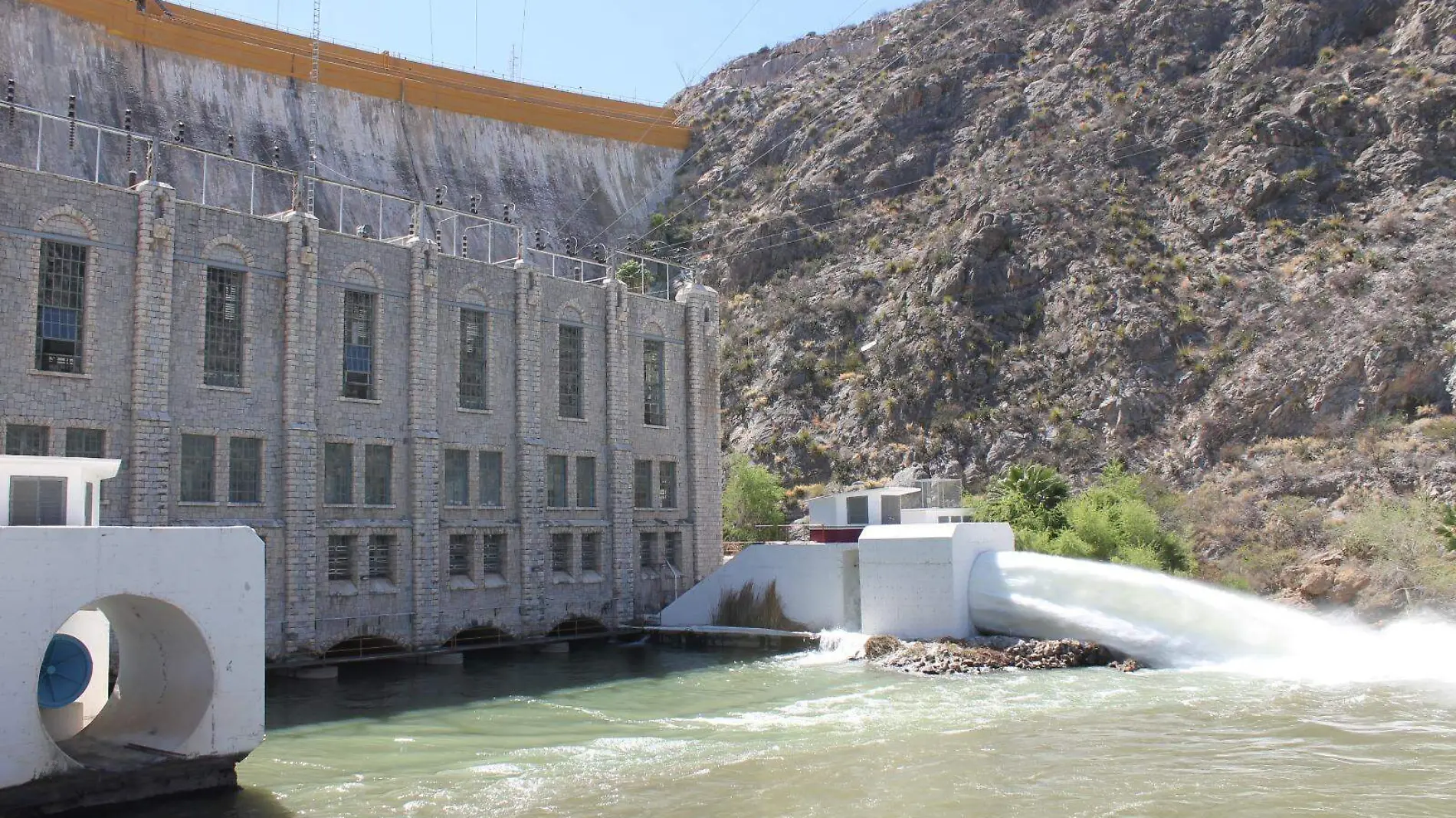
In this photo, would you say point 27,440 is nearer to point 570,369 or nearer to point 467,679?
point 467,679

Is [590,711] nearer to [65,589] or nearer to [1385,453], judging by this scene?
[65,589]

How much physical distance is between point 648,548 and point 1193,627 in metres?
18.9

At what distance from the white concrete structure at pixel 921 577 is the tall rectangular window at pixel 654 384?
34.9 ft

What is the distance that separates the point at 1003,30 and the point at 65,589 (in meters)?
71.6

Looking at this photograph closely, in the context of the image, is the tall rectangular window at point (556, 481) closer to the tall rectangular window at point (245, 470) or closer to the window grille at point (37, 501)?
the tall rectangular window at point (245, 470)

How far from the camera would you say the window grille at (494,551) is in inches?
1427

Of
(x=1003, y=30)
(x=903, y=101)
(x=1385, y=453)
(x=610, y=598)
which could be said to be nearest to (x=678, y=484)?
(x=610, y=598)

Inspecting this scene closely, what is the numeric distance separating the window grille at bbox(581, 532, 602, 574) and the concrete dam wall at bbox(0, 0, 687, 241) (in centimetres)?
2444

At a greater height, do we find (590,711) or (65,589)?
(65,589)

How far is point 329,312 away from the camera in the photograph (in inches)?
1286

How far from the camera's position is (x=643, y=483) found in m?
41.6

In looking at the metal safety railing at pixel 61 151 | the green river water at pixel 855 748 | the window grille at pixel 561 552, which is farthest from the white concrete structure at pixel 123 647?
the metal safety railing at pixel 61 151

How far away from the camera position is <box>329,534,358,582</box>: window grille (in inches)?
1272

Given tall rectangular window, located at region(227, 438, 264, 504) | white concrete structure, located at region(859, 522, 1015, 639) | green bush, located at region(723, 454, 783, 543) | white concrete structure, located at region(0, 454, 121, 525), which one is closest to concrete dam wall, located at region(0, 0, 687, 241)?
green bush, located at region(723, 454, 783, 543)
